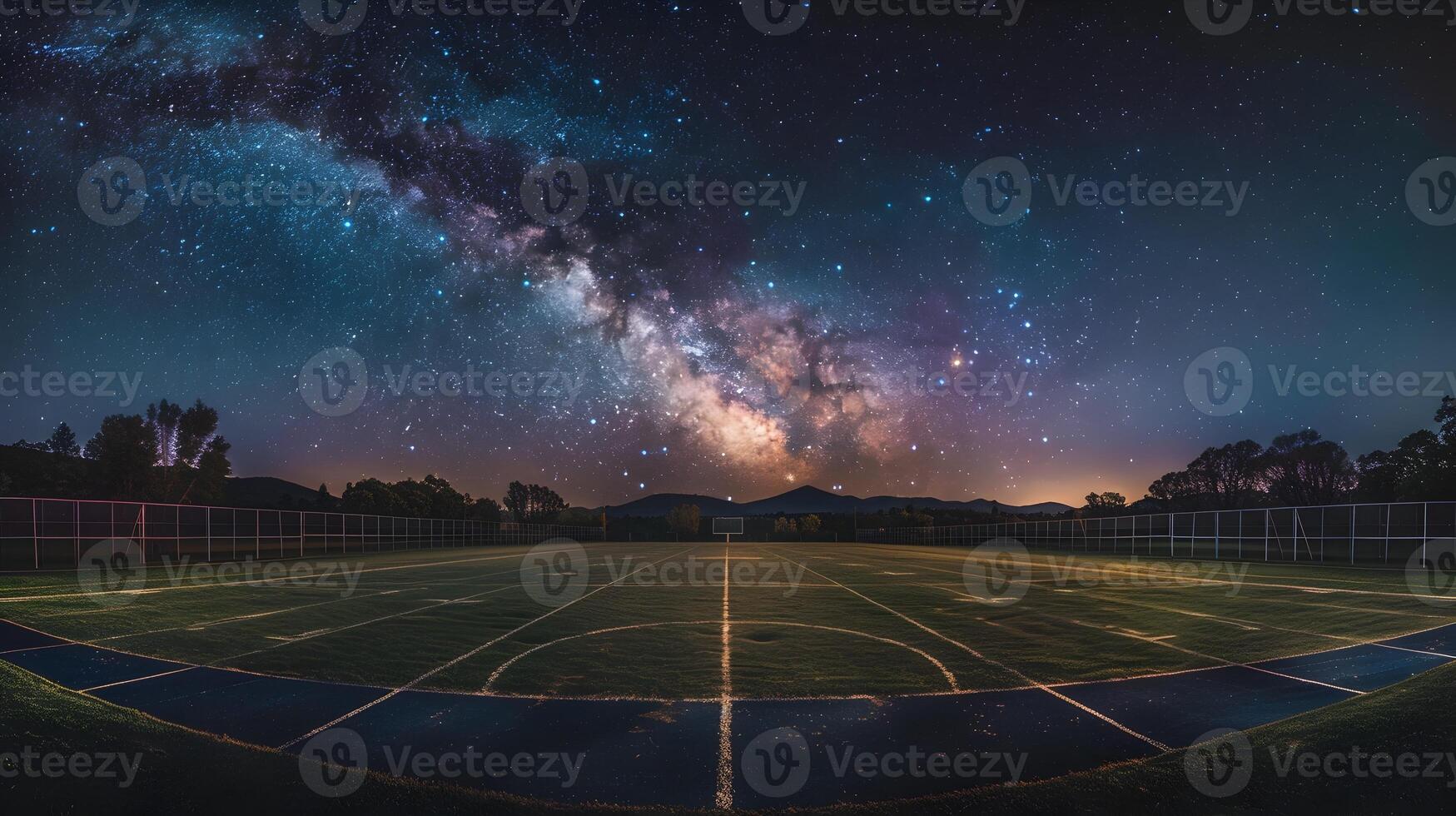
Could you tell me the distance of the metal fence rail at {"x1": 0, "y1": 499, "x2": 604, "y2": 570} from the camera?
28.0m

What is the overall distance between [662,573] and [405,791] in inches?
997

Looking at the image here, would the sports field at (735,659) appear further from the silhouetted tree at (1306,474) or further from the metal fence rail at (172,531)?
the silhouetted tree at (1306,474)

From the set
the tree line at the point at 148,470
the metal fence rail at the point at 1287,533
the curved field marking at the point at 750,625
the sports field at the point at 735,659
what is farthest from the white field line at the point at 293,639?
the tree line at the point at 148,470

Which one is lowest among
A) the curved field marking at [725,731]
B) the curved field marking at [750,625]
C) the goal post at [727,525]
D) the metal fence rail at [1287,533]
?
the goal post at [727,525]

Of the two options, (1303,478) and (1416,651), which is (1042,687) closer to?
(1416,651)

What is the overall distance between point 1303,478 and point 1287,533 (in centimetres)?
7591

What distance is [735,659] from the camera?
37.4 feet

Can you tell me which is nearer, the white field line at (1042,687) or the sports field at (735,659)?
the white field line at (1042,687)

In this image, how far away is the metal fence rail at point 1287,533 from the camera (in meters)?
31.6

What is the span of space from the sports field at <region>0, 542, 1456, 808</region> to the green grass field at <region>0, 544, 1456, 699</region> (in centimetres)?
8

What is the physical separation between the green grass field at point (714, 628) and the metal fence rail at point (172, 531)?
16.1 feet

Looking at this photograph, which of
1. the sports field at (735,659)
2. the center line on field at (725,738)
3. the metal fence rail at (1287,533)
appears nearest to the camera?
the center line on field at (725,738)

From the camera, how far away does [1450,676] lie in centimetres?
729

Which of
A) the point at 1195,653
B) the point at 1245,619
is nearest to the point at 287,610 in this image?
the point at 1195,653
